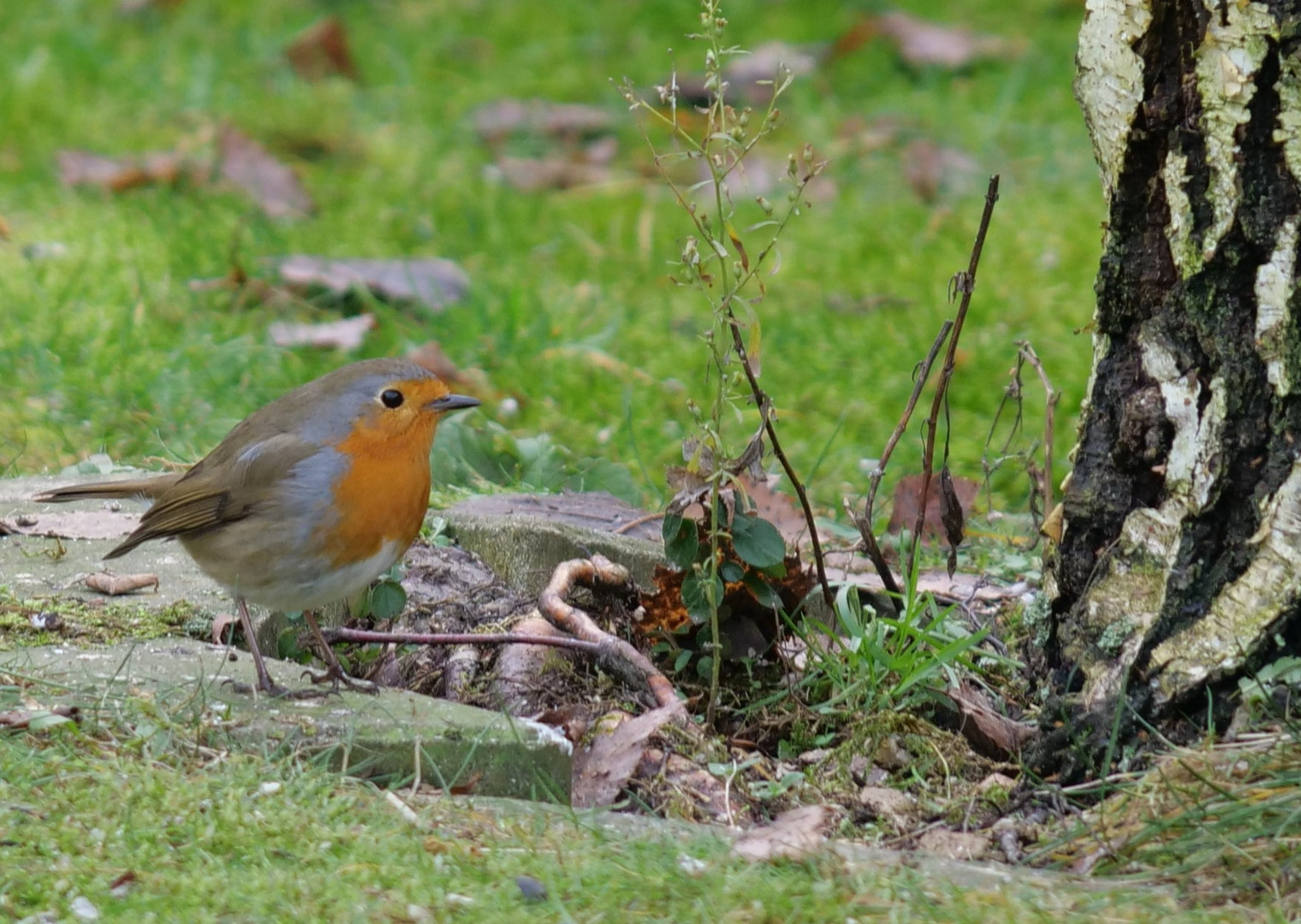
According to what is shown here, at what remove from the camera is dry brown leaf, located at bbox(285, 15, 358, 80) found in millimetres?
9211

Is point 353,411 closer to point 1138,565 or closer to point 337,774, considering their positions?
point 337,774

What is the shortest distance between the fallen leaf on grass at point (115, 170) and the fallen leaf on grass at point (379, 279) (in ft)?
4.05

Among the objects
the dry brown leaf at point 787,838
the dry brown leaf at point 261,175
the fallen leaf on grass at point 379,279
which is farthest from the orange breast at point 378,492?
the dry brown leaf at point 261,175

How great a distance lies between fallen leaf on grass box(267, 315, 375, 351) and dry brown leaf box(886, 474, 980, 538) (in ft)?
7.58

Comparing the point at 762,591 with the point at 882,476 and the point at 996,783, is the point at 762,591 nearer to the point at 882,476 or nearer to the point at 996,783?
the point at 882,476

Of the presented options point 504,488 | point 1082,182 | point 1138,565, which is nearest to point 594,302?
point 504,488

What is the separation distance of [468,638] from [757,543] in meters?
0.61

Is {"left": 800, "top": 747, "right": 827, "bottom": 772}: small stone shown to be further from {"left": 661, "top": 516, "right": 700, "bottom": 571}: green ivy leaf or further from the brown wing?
the brown wing

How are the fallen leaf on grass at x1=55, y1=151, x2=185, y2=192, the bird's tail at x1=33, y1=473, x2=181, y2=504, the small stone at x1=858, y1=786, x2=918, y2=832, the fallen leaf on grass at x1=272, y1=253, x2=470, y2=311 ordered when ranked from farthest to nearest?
the fallen leaf on grass at x1=55, y1=151, x2=185, y2=192 → the fallen leaf on grass at x1=272, y1=253, x2=470, y2=311 → the bird's tail at x1=33, y1=473, x2=181, y2=504 → the small stone at x1=858, y1=786, x2=918, y2=832

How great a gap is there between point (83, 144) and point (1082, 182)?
4.67 m

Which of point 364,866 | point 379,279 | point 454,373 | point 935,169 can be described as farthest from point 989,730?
point 935,169

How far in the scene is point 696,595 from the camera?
10.6 ft

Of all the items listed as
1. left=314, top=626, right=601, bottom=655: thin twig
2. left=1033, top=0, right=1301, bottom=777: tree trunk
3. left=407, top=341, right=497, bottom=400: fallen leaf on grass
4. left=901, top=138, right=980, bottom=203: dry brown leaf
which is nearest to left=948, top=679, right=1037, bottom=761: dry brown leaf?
left=1033, top=0, right=1301, bottom=777: tree trunk

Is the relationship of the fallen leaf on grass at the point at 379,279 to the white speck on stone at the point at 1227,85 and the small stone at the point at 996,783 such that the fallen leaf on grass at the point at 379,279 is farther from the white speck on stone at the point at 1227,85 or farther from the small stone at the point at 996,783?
the white speck on stone at the point at 1227,85
